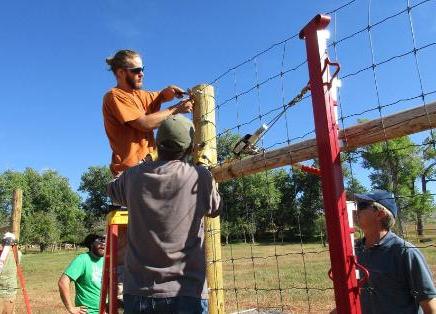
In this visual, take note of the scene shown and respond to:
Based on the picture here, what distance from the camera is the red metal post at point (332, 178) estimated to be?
219cm

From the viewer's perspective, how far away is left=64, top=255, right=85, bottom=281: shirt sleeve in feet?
19.0

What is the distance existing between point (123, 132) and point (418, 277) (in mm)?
2204

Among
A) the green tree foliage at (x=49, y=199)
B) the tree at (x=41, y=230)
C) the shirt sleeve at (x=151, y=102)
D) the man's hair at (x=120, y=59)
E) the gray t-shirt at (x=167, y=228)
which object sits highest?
the green tree foliage at (x=49, y=199)

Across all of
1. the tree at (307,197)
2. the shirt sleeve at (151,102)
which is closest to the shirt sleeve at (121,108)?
the shirt sleeve at (151,102)

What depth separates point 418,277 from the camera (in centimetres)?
300

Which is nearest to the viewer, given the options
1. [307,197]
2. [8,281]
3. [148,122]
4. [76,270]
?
[148,122]

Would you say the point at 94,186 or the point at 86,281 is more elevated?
the point at 94,186

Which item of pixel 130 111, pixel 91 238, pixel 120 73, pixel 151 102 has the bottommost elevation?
pixel 91 238

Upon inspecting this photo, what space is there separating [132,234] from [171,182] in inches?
14.0

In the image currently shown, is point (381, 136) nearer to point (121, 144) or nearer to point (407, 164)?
point (121, 144)

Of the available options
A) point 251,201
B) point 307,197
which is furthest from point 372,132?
point 307,197

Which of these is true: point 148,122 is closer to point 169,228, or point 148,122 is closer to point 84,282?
point 169,228

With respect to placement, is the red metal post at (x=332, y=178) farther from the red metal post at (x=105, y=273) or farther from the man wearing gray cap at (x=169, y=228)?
the red metal post at (x=105, y=273)

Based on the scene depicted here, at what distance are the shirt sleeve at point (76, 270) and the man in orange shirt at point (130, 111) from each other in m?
2.78
